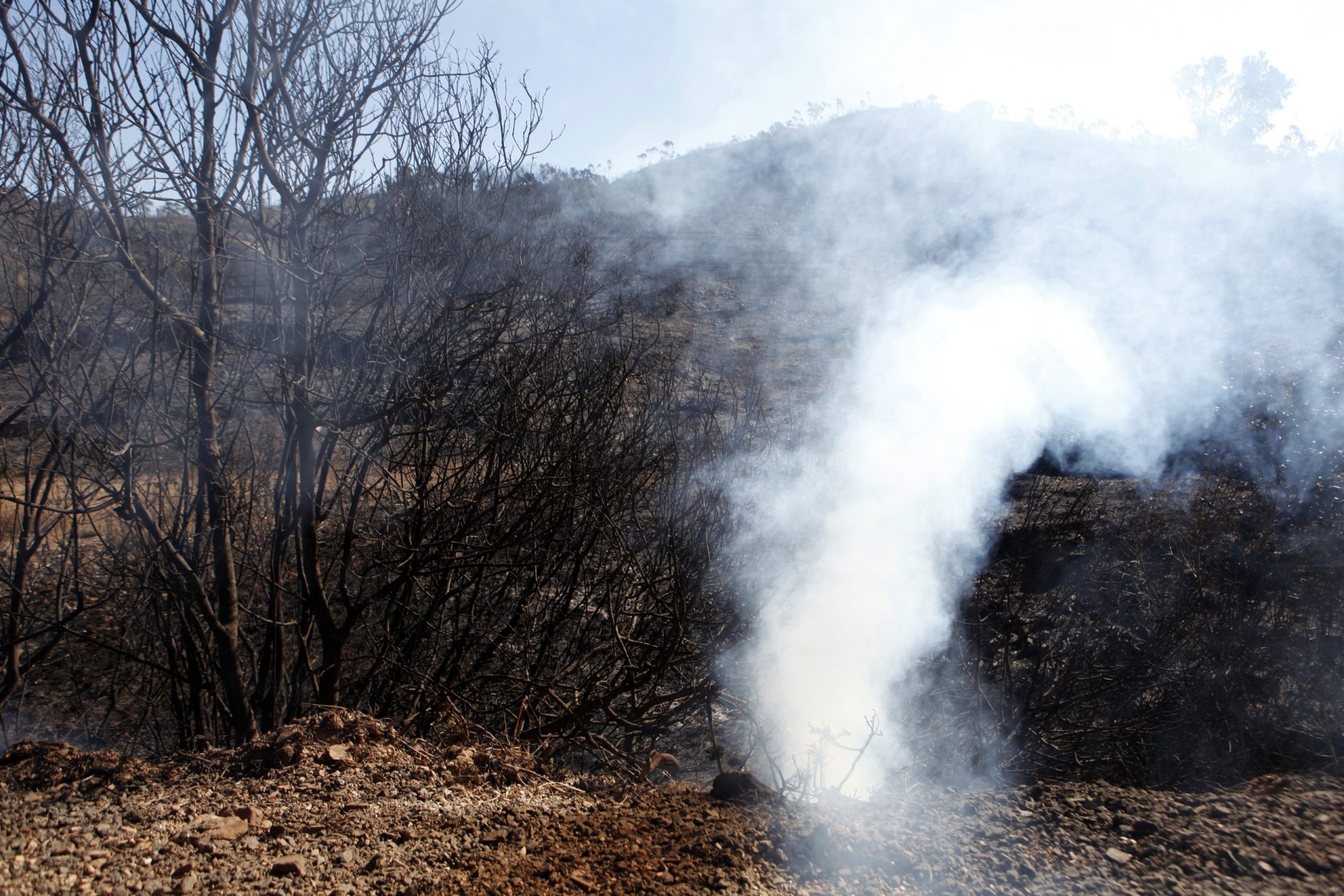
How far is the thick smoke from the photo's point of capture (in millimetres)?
6680

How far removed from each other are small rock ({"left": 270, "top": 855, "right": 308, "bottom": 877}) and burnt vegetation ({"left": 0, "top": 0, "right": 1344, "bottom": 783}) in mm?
1859

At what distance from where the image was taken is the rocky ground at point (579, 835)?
238 cm

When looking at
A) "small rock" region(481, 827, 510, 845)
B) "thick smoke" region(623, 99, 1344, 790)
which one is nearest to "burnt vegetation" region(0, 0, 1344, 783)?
"thick smoke" region(623, 99, 1344, 790)

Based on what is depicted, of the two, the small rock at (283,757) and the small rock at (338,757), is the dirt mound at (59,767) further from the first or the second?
the small rock at (338,757)

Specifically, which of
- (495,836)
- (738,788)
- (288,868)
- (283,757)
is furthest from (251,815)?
(738,788)

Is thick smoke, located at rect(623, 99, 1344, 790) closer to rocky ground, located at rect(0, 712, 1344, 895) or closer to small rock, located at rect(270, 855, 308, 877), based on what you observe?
rocky ground, located at rect(0, 712, 1344, 895)

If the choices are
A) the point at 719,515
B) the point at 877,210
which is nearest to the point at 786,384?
the point at 719,515

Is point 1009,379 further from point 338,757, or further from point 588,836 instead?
point 338,757

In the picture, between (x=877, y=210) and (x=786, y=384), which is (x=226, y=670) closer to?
(x=786, y=384)

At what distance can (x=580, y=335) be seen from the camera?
5906 millimetres

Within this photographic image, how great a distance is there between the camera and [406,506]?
479 cm

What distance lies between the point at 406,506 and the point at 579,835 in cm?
259

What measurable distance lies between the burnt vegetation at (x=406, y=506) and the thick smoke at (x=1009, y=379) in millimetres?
567

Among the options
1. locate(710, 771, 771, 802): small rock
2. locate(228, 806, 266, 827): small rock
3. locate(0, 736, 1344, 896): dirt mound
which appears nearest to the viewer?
locate(0, 736, 1344, 896): dirt mound
